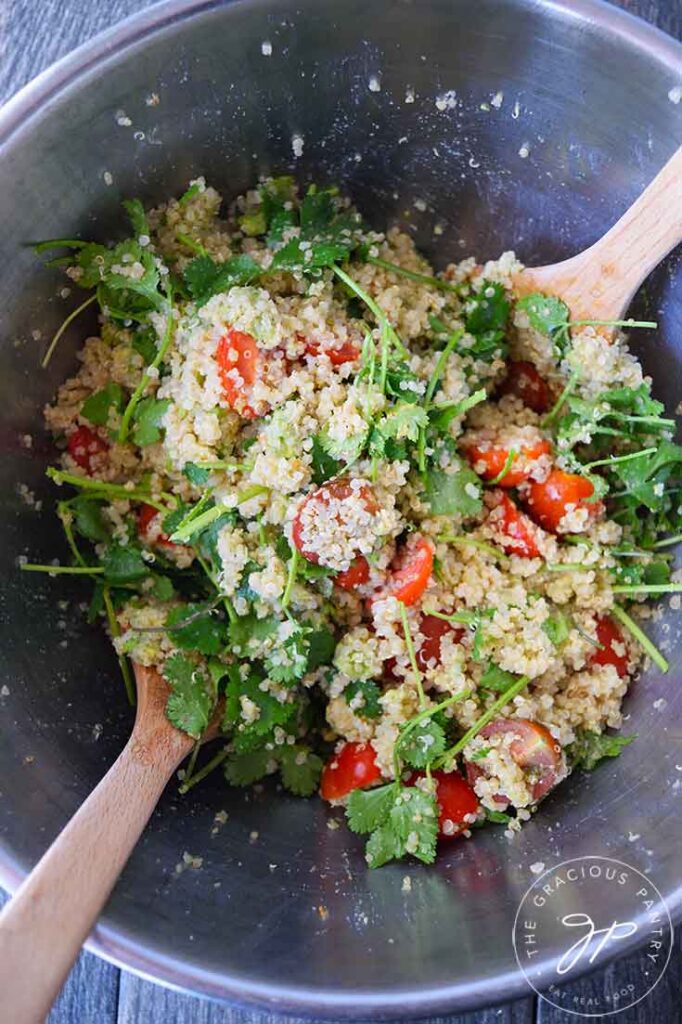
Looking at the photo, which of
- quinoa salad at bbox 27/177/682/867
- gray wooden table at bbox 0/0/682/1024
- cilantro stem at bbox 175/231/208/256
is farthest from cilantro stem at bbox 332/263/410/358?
gray wooden table at bbox 0/0/682/1024

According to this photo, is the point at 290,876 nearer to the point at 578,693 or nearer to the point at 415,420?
the point at 578,693

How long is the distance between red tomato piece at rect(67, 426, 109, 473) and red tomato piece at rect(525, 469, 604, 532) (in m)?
0.75

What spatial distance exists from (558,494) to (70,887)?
98 centimetres

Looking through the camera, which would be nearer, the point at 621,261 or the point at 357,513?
the point at 357,513

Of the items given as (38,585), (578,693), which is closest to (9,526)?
(38,585)

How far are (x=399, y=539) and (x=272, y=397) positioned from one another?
12.6 inches

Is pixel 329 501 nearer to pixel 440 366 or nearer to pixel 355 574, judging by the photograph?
pixel 355 574

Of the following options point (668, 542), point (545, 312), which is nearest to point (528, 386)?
point (545, 312)

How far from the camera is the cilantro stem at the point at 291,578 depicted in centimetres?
156

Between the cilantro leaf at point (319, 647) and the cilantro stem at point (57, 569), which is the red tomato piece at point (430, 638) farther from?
the cilantro stem at point (57, 569)

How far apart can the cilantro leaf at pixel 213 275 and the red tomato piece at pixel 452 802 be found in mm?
880

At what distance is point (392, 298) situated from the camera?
5.68ft

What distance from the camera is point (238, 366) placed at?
1.61 m

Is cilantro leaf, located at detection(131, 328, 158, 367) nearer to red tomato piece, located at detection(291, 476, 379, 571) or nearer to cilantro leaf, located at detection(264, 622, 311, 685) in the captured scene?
red tomato piece, located at detection(291, 476, 379, 571)
